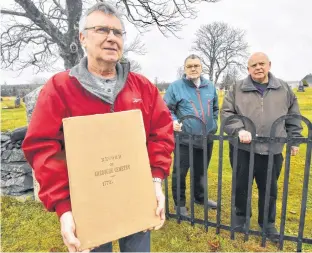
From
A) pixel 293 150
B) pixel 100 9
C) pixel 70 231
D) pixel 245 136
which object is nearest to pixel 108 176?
pixel 70 231

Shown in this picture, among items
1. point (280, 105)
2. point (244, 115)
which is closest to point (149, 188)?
point (244, 115)

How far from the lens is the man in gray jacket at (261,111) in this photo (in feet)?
9.45

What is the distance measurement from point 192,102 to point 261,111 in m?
0.87

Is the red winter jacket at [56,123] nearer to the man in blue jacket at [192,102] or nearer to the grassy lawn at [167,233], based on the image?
the man in blue jacket at [192,102]

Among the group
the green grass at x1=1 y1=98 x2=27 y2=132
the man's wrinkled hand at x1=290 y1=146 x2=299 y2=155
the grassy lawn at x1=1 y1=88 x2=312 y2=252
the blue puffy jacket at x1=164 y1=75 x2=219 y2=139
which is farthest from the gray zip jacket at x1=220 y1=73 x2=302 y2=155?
the green grass at x1=1 y1=98 x2=27 y2=132

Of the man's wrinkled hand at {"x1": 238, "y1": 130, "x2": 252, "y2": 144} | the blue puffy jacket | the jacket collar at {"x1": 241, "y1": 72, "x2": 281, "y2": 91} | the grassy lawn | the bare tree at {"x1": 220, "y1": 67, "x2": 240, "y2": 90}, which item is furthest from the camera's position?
the bare tree at {"x1": 220, "y1": 67, "x2": 240, "y2": 90}

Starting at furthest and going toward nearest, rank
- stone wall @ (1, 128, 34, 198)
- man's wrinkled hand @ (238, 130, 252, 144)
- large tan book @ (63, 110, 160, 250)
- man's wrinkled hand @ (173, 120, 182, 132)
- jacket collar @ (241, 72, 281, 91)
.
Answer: stone wall @ (1, 128, 34, 198), man's wrinkled hand @ (173, 120, 182, 132), jacket collar @ (241, 72, 281, 91), man's wrinkled hand @ (238, 130, 252, 144), large tan book @ (63, 110, 160, 250)

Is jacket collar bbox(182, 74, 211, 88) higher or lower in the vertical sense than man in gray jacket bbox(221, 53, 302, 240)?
higher

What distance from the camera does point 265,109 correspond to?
288cm

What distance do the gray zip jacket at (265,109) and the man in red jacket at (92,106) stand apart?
142 cm

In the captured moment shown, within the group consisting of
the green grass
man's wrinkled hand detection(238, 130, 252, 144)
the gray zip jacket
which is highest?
the gray zip jacket

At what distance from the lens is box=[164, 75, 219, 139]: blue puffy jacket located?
3445 mm

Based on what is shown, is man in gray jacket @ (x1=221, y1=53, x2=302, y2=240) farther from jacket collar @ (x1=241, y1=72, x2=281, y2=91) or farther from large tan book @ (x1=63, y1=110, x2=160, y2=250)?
large tan book @ (x1=63, y1=110, x2=160, y2=250)

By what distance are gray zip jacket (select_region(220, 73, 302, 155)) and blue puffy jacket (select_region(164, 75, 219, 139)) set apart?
1.62 ft
